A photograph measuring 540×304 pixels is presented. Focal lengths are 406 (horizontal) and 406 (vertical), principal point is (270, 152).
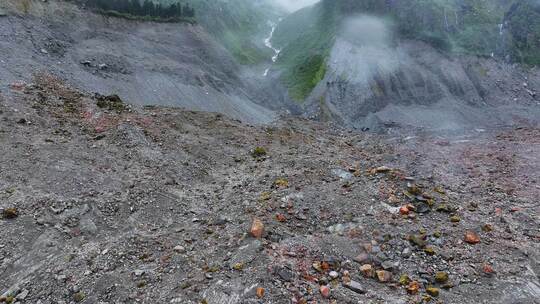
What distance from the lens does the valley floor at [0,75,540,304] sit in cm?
1267

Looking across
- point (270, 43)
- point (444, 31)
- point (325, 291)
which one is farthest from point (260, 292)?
point (270, 43)

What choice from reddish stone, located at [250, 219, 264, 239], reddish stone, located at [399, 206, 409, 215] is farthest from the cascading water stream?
reddish stone, located at [250, 219, 264, 239]

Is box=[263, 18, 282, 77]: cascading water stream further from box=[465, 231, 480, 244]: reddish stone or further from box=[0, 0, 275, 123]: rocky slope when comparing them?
box=[465, 231, 480, 244]: reddish stone

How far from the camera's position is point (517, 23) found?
180 feet

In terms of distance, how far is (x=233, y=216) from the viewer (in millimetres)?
17109

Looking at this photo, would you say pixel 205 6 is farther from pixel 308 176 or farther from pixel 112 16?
pixel 308 176

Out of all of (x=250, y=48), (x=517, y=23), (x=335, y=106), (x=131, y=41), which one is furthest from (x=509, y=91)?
(x=131, y=41)

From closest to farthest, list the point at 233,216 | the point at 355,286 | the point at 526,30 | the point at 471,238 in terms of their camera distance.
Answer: the point at 355,286, the point at 471,238, the point at 233,216, the point at 526,30

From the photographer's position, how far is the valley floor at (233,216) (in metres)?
12.7

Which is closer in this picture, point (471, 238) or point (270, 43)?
point (471, 238)

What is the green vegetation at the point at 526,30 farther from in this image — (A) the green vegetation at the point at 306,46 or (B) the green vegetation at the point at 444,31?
(A) the green vegetation at the point at 306,46

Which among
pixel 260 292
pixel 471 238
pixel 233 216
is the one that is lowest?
pixel 233 216

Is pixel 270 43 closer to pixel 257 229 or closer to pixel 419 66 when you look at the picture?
pixel 419 66

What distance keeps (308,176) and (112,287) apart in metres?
11.6
